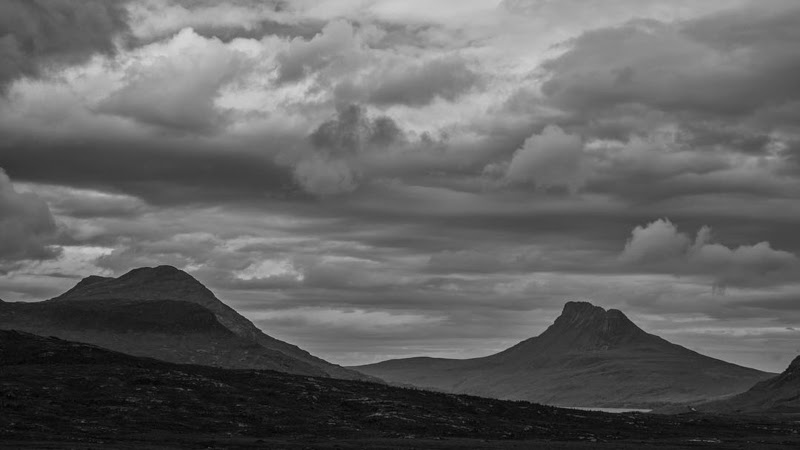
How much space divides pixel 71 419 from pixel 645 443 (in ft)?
340

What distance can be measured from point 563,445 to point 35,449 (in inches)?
3552

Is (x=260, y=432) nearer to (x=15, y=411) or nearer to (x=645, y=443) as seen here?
(x=15, y=411)

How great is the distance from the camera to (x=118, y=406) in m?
191

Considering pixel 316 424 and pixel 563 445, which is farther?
pixel 316 424

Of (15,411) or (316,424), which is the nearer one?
(15,411)

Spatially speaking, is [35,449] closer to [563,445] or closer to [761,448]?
[563,445]

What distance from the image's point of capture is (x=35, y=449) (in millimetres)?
123312

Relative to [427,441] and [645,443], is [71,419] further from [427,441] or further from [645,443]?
[645,443]

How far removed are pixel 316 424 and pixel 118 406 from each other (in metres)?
36.6

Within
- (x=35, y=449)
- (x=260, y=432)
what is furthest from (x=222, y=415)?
(x=35, y=449)

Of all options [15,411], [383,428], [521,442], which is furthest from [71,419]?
[521,442]

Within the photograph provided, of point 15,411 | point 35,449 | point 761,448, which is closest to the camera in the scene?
point 35,449

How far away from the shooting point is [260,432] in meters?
180

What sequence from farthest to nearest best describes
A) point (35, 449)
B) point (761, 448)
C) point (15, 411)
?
1. point (761, 448)
2. point (15, 411)
3. point (35, 449)
